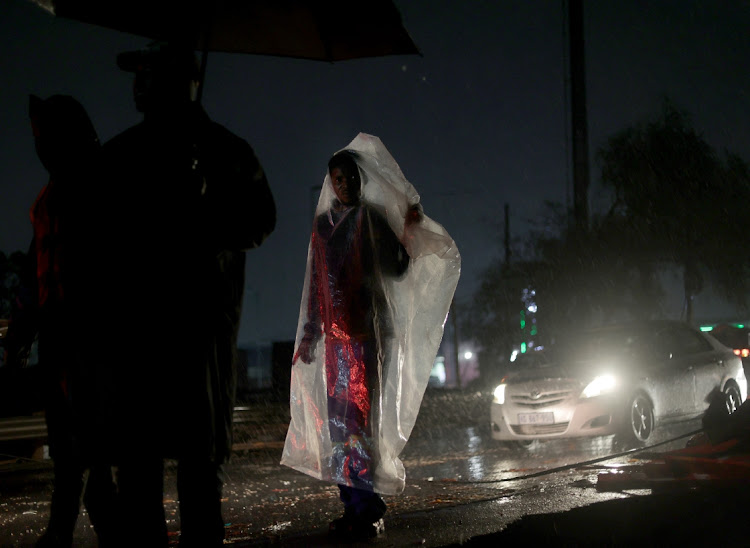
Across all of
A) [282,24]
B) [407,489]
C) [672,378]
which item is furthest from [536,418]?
[282,24]

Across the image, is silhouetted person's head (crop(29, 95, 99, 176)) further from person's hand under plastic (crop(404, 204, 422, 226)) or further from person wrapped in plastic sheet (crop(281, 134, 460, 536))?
person's hand under plastic (crop(404, 204, 422, 226))

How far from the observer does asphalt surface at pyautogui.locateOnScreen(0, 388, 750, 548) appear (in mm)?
3906

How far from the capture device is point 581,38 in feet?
55.8

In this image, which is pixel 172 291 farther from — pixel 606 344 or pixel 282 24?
pixel 606 344

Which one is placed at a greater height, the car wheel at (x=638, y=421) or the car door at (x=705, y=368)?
the car door at (x=705, y=368)

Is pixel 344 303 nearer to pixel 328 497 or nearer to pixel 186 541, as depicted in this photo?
pixel 186 541

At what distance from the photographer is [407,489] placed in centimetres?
596

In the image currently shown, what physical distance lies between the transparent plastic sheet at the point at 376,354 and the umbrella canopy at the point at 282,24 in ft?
2.61

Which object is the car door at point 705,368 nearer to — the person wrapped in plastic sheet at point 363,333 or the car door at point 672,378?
the car door at point 672,378

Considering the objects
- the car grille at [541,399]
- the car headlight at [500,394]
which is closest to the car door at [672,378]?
the car grille at [541,399]

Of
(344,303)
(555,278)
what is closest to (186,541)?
(344,303)

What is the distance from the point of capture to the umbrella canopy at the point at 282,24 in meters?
3.39

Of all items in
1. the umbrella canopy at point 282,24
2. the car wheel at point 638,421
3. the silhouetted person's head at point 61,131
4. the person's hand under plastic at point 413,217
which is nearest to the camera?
the silhouetted person's head at point 61,131

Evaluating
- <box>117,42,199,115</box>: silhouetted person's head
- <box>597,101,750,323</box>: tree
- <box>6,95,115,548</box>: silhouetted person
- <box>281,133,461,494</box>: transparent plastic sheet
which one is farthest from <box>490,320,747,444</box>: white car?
<box>597,101,750,323</box>: tree
